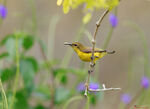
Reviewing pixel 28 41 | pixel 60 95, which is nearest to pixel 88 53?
pixel 28 41

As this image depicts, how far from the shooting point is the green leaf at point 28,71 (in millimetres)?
2041

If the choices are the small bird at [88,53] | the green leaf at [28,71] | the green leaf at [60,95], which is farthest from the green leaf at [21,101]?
the small bird at [88,53]

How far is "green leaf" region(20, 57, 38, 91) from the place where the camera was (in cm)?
204

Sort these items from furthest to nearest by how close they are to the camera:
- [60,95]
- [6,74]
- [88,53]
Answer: [60,95] < [6,74] < [88,53]

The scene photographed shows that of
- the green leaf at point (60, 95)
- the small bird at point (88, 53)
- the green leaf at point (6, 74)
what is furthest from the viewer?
the green leaf at point (60, 95)

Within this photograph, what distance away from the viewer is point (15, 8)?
3852 mm

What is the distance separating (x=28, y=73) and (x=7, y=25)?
168 cm

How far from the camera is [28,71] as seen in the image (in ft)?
6.77

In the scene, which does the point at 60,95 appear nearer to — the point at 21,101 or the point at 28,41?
the point at 21,101

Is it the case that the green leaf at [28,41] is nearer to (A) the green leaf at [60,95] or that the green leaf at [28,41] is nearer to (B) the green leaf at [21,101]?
(B) the green leaf at [21,101]

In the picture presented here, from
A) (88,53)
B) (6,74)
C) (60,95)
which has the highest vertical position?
(88,53)

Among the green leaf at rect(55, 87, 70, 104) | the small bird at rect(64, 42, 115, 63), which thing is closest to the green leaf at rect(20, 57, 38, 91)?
the green leaf at rect(55, 87, 70, 104)

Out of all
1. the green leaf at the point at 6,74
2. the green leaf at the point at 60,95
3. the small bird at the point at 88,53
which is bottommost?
the green leaf at the point at 60,95

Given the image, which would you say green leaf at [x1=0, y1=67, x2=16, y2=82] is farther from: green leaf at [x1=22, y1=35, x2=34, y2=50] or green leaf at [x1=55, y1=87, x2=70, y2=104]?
green leaf at [x1=55, y1=87, x2=70, y2=104]
